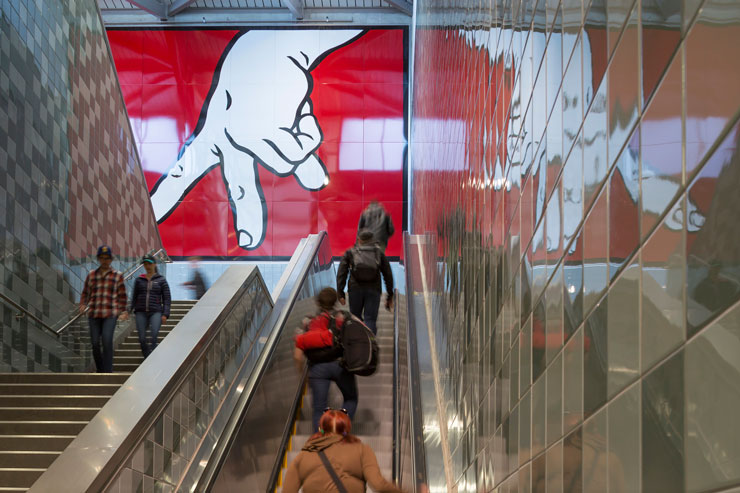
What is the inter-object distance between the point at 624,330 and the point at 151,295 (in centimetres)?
716

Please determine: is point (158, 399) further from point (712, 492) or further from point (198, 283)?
point (198, 283)

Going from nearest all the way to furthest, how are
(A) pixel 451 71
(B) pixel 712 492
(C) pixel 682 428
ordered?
(B) pixel 712 492 < (C) pixel 682 428 < (A) pixel 451 71

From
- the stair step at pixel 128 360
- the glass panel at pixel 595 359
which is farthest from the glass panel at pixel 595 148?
the stair step at pixel 128 360

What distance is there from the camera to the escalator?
3850 millimetres

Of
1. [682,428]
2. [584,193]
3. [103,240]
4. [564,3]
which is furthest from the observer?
[103,240]

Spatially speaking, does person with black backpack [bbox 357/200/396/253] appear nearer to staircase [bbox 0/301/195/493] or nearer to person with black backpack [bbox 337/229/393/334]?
person with black backpack [bbox 337/229/393/334]

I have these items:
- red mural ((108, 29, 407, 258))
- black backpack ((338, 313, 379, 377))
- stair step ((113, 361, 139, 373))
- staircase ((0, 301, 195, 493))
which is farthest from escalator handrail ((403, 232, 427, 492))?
red mural ((108, 29, 407, 258))

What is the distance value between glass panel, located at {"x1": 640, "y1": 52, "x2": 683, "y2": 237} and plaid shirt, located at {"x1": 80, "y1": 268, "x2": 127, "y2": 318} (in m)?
6.91

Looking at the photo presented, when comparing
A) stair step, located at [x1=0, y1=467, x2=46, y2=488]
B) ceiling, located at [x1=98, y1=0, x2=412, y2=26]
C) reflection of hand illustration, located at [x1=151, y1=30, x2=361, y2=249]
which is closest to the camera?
stair step, located at [x1=0, y1=467, x2=46, y2=488]

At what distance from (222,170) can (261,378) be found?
35.8ft

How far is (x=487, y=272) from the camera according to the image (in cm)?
335

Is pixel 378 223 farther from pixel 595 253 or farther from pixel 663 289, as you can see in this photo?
pixel 663 289

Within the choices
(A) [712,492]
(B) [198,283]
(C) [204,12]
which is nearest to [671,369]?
(A) [712,492]

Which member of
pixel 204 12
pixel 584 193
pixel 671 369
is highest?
pixel 204 12
